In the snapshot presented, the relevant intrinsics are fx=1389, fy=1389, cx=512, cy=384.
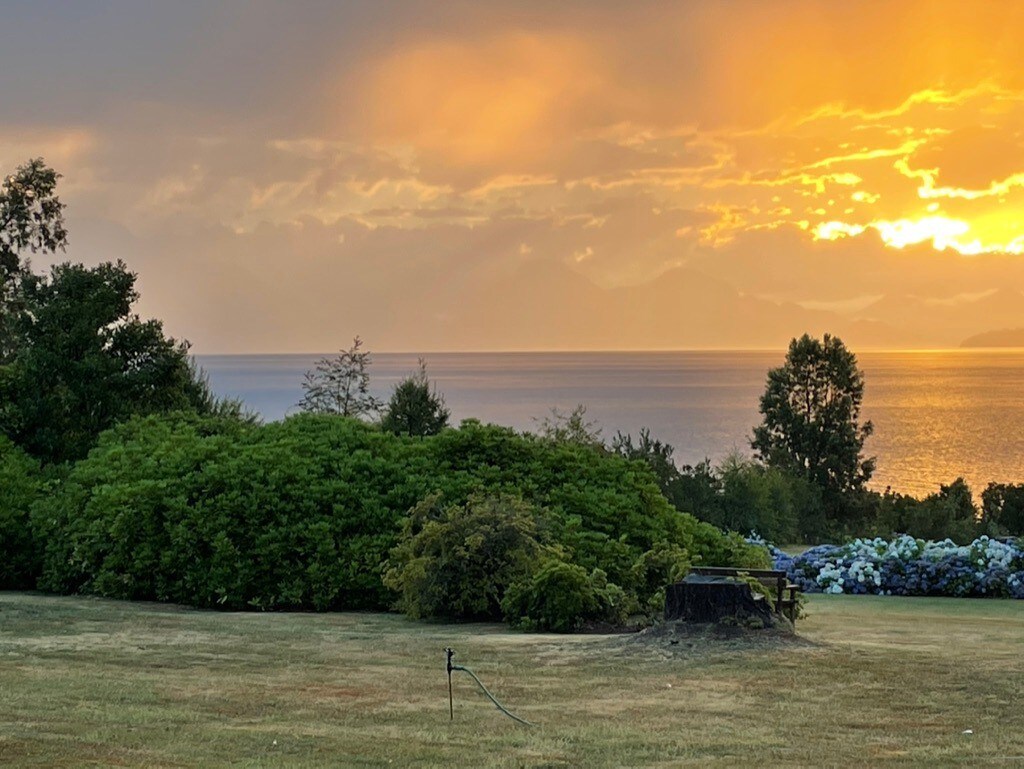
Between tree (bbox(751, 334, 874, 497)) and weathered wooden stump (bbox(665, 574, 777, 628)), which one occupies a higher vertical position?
tree (bbox(751, 334, 874, 497))

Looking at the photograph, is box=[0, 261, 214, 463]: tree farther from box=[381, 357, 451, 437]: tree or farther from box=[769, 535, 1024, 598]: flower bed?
box=[769, 535, 1024, 598]: flower bed

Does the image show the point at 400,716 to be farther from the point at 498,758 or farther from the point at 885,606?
the point at 885,606

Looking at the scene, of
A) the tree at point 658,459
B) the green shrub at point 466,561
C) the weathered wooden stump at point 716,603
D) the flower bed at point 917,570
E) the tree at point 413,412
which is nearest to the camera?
the weathered wooden stump at point 716,603

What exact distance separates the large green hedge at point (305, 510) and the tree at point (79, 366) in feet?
11.6

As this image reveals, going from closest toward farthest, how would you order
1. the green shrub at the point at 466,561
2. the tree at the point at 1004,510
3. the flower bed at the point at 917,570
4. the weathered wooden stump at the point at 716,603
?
the weathered wooden stump at the point at 716,603 < the green shrub at the point at 466,561 < the flower bed at the point at 917,570 < the tree at the point at 1004,510

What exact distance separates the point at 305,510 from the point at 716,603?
7.39 m

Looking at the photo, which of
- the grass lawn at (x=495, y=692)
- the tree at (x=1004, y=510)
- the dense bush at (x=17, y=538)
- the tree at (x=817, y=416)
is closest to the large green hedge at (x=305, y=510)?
the dense bush at (x=17, y=538)

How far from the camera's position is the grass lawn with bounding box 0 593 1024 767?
9.08 meters

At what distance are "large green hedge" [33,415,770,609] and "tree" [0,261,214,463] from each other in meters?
3.52

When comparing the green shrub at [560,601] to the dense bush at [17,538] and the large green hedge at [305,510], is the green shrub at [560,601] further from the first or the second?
the dense bush at [17,538]

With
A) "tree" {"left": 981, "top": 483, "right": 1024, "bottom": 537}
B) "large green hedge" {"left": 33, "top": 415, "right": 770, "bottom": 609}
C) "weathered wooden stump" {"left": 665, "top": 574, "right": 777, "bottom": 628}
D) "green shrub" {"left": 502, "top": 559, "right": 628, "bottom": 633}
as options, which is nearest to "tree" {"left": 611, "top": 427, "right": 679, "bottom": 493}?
"tree" {"left": 981, "top": 483, "right": 1024, "bottom": 537}

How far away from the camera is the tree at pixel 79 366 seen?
80.3ft

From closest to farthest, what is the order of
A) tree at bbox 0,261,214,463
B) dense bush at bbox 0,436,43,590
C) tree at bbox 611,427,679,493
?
dense bush at bbox 0,436,43,590, tree at bbox 0,261,214,463, tree at bbox 611,427,679,493

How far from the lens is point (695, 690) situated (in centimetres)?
1147
